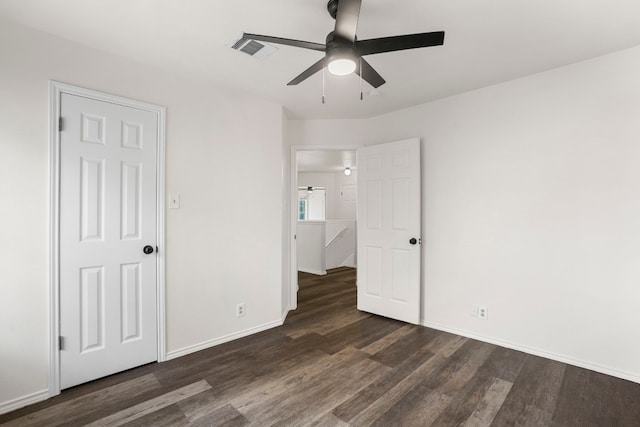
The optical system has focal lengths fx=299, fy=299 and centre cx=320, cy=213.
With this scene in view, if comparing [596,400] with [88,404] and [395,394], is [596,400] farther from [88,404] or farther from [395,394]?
[88,404]

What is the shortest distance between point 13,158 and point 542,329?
13.8 feet

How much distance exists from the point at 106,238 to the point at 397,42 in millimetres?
2404

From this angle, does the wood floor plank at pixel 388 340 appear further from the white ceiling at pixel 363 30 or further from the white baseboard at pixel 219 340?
the white ceiling at pixel 363 30

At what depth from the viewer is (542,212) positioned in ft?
8.61

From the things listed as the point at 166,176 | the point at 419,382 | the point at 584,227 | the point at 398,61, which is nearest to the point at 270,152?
the point at 166,176

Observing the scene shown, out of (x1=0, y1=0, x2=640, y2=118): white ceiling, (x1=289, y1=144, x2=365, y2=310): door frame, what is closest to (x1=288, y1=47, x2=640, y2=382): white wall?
(x1=0, y1=0, x2=640, y2=118): white ceiling

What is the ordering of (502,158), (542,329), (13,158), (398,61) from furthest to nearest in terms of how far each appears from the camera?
(502,158)
(542,329)
(398,61)
(13,158)

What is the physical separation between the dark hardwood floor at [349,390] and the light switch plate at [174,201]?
1.32 m

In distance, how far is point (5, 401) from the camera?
1863 mm

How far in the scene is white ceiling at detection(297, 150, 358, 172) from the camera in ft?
19.0

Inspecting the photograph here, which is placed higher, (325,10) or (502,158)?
(325,10)

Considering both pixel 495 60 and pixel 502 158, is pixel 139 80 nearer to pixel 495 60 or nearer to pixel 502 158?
pixel 495 60

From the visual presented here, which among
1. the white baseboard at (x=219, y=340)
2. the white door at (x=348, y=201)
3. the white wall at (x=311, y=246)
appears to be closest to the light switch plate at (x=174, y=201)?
the white baseboard at (x=219, y=340)

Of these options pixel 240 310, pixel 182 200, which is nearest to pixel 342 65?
pixel 182 200
